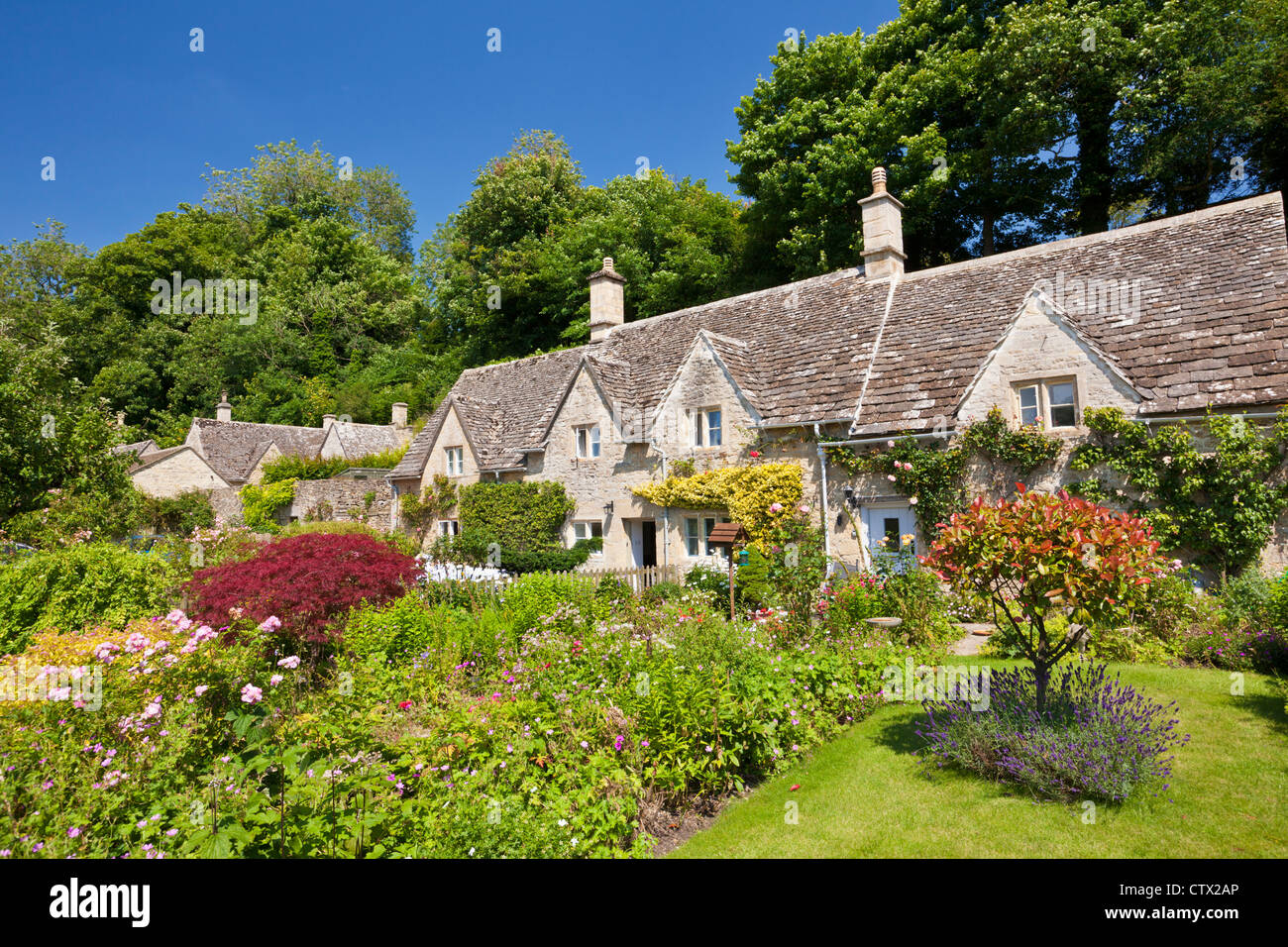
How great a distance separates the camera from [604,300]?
28672 mm

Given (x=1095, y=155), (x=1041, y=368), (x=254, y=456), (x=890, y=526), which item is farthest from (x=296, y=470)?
(x=1095, y=155)

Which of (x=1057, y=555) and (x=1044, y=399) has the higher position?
(x=1044, y=399)

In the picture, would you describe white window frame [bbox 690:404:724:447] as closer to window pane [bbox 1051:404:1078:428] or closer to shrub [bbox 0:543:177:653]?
window pane [bbox 1051:404:1078:428]

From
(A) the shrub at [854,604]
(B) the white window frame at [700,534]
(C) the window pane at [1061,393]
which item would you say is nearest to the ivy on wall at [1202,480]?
(C) the window pane at [1061,393]

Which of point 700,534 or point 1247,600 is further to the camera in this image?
point 700,534

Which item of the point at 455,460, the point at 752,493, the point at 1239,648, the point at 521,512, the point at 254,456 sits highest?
the point at 254,456


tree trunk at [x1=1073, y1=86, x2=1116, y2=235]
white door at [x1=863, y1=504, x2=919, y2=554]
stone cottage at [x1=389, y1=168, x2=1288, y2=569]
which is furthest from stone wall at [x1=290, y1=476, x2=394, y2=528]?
tree trunk at [x1=1073, y1=86, x2=1116, y2=235]

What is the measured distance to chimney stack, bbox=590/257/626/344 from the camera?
28578 mm

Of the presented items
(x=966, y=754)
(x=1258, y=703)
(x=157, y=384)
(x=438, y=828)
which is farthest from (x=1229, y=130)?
(x=157, y=384)

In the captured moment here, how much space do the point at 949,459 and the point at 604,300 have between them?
1819cm

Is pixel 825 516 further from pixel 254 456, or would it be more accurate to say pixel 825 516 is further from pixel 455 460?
pixel 254 456

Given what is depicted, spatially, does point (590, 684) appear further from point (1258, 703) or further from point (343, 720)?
point (1258, 703)

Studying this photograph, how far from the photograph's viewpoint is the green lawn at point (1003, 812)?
524 centimetres

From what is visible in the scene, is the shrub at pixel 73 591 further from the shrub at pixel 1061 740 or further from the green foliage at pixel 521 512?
the shrub at pixel 1061 740
